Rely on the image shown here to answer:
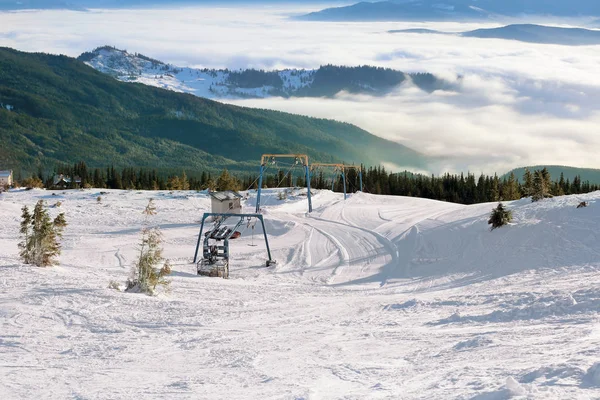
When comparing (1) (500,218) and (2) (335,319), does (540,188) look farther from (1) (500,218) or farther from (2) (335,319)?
(2) (335,319)

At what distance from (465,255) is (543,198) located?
427 inches

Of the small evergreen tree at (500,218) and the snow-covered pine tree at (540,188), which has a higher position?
the snow-covered pine tree at (540,188)

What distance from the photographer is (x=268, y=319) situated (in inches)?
814

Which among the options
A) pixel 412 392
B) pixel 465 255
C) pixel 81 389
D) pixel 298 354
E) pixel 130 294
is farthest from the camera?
pixel 465 255

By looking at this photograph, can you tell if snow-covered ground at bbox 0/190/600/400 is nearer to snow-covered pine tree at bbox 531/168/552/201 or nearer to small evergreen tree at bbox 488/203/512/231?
small evergreen tree at bbox 488/203/512/231

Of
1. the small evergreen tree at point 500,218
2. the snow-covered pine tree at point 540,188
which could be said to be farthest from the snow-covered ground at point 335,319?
the snow-covered pine tree at point 540,188

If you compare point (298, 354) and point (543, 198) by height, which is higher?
point (543, 198)

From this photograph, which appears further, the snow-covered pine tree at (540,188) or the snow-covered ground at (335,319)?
the snow-covered pine tree at (540,188)

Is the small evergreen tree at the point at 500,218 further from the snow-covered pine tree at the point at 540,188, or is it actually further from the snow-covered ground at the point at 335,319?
the snow-covered pine tree at the point at 540,188

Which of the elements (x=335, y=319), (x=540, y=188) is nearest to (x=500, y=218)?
(x=540, y=188)

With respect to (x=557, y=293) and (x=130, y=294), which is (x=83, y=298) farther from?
(x=557, y=293)

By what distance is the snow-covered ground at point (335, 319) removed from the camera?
41.6ft

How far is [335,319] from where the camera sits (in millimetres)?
20625

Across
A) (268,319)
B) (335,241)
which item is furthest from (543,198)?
(268,319)
